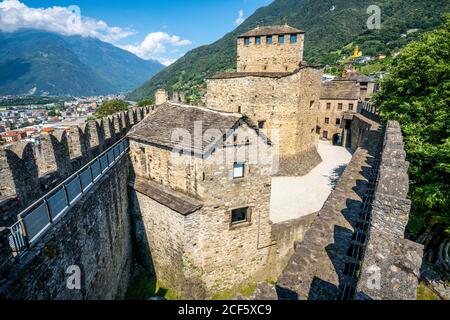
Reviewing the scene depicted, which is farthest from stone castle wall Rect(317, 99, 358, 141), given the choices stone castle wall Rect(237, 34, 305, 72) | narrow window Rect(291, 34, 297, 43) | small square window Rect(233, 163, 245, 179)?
small square window Rect(233, 163, 245, 179)

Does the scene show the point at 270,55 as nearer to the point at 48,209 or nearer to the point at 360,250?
the point at 360,250

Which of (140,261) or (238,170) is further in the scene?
(140,261)

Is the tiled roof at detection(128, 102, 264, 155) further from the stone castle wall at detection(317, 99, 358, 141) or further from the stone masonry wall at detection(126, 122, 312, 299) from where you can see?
the stone castle wall at detection(317, 99, 358, 141)

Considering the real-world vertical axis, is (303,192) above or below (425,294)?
above

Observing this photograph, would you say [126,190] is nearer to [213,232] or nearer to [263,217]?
[213,232]

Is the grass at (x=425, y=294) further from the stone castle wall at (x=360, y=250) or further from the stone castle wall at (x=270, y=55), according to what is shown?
the stone castle wall at (x=270, y=55)

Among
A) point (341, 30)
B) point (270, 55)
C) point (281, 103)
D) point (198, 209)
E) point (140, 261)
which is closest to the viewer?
point (198, 209)

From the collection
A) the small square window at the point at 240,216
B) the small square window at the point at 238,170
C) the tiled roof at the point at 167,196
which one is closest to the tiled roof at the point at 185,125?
the small square window at the point at 238,170

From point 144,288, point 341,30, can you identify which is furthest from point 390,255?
point 341,30
